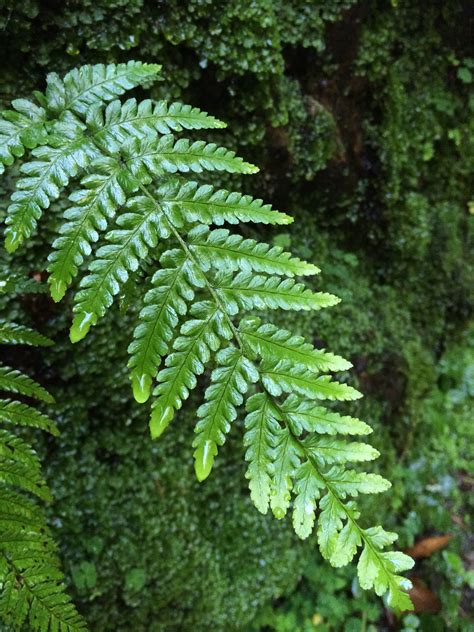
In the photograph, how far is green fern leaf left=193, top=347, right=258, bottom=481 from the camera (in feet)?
4.03

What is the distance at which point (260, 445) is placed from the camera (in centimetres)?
126

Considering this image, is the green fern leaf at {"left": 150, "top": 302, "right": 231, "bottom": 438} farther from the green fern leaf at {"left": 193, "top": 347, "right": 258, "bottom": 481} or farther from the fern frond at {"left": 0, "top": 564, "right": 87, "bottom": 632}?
the fern frond at {"left": 0, "top": 564, "right": 87, "bottom": 632}

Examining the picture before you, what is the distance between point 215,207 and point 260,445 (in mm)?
656

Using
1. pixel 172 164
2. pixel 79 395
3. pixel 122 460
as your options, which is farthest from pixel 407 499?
pixel 172 164

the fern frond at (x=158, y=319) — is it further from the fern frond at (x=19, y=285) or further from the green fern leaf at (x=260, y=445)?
the fern frond at (x=19, y=285)

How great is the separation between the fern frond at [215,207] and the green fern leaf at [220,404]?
38 cm

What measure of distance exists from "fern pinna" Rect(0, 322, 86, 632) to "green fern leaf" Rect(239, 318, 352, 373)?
79 centimetres

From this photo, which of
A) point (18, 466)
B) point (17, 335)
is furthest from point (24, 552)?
point (17, 335)

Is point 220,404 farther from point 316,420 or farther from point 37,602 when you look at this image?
point 37,602

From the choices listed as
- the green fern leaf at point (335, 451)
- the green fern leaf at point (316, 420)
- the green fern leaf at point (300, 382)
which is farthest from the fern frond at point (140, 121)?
the green fern leaf at point (335, 451)

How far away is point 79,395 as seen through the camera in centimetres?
237

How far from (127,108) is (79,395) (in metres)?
1.33

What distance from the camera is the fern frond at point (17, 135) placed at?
4.82 feet

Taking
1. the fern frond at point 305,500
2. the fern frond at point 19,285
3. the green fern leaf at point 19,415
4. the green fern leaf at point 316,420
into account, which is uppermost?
the green fern leaf at point 316,420
